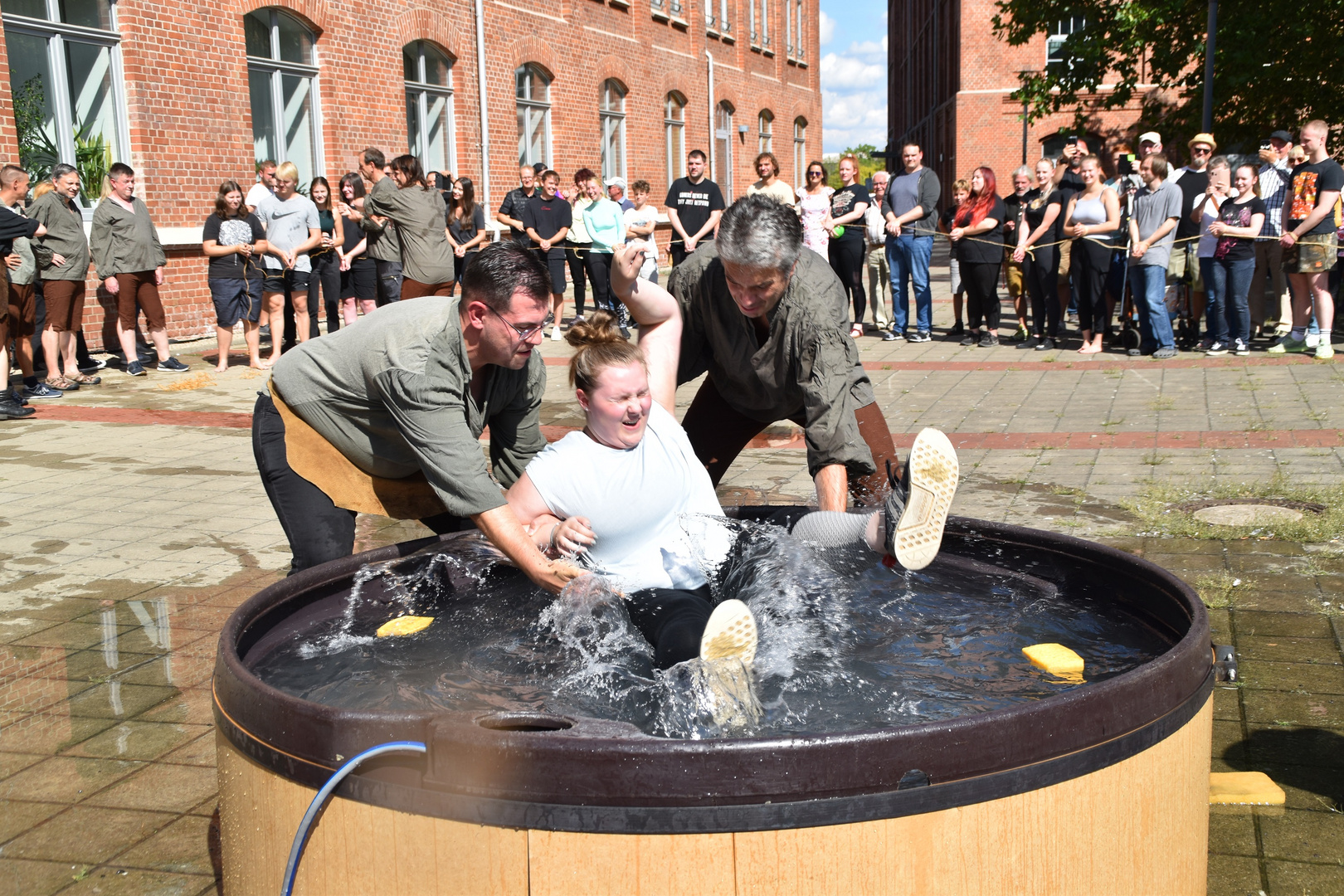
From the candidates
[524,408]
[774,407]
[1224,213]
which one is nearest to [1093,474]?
[774,407]

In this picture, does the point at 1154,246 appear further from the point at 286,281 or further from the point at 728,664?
the point at 728,664

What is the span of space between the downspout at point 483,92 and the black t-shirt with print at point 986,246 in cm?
1020

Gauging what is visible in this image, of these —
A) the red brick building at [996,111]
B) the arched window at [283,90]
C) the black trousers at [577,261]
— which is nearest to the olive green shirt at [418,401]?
the black trousers at [577,261]

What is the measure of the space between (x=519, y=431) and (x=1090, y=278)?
926 centimetres

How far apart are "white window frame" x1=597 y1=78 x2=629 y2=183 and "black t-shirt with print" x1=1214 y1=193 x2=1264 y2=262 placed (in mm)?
15478

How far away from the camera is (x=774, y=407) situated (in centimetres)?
453

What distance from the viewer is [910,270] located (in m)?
13.4

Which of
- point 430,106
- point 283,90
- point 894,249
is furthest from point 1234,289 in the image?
point 430,106

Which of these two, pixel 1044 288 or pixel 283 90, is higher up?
pixel 283 90

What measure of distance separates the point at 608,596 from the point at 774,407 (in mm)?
1337

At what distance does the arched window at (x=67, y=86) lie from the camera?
1302 cm

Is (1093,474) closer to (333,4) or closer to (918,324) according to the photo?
(918,324)

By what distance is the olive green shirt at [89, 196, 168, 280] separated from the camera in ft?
37.9

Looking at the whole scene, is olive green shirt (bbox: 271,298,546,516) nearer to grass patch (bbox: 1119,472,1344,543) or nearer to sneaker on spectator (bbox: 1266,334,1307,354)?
grass patch (bbox: 1119,472,1344,543)
